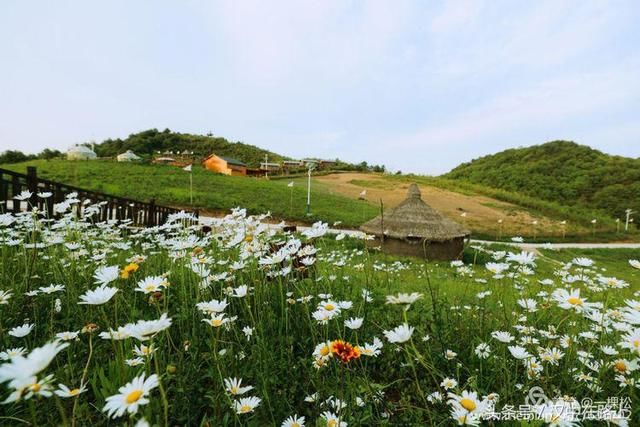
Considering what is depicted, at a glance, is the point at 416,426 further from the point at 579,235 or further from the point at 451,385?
the point at 579,235

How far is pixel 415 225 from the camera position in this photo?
10844 mm

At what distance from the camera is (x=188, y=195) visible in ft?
68.3

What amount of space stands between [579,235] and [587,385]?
88.7 ft

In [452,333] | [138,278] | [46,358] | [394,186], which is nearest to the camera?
[46,358]

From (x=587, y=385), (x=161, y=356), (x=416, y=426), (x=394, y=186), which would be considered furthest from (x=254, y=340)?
(x=394, y=186)

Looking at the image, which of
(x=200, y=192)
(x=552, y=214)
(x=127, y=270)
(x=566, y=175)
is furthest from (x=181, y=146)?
(x=127, y=270)

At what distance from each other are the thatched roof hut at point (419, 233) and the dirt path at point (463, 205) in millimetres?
10554

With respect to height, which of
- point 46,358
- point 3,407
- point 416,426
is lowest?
point 3,407

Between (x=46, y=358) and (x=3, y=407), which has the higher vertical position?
(x=46, y=358)

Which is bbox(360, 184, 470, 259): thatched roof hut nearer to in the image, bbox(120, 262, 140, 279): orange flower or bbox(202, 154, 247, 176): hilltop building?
bbox(120, 262, 140, 279): orange flower

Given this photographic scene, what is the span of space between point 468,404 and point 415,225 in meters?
10.1

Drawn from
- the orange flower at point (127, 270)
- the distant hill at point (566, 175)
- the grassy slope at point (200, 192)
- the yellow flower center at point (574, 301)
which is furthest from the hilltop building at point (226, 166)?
the yellow flower center at point (574, 301)

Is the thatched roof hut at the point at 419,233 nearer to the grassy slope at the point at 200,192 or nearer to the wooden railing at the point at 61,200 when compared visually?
the wooden railing at the point at 61,200

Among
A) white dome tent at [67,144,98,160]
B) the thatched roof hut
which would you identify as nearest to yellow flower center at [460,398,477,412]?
the thatched roof hut
